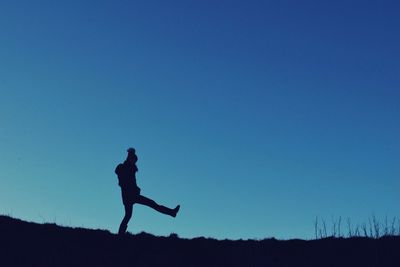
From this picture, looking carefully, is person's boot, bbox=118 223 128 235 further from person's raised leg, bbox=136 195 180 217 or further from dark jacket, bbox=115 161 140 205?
person's raised leg, bbox=136 195 180 217

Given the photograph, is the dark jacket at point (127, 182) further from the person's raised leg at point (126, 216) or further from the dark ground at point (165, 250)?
the dark ground at point (165, 250)

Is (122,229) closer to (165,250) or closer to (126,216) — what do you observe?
(126,216)

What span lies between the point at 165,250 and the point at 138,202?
6.03ft

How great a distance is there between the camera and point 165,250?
16.7 meters

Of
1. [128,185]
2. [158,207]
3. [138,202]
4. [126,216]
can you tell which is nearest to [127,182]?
[128,185]

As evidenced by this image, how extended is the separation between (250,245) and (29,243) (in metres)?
5.38

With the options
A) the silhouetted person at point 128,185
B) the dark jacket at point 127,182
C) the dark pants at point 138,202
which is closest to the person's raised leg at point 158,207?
the dark pants at point 138,202

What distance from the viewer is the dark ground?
51.5 feet

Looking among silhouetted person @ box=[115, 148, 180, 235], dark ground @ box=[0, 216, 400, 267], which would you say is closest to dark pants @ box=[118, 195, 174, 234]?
silhouetted person @ box=[115, 148, 180, 235]

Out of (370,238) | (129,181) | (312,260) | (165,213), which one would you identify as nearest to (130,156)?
(129,181)

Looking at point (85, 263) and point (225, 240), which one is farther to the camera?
point (225, 240)

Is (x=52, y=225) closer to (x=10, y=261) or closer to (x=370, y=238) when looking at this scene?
(x=10, y=261)

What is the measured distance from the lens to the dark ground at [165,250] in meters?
15.7

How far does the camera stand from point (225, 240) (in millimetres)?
17938
